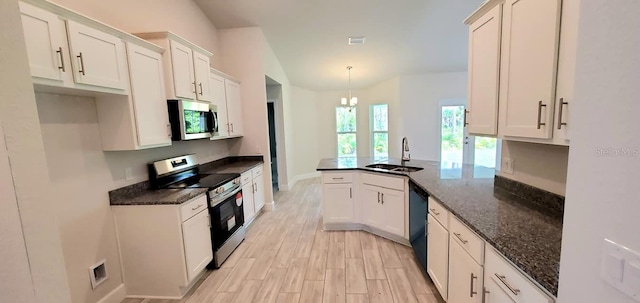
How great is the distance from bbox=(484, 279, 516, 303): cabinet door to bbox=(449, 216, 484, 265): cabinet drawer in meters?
0.11

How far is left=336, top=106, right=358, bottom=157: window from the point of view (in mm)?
7297

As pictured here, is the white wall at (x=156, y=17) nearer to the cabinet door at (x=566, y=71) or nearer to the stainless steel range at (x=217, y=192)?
the stainless steel range at (x=217, y=192)

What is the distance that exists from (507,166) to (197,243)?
2.77 meters

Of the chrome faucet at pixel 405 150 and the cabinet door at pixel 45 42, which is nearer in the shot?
the cabinet door at pixel 45 42

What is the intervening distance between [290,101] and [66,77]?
194 inches

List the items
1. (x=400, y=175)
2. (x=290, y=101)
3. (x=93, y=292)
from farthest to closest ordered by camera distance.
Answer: (x=290, y=101), (x=400, y=175), (x=93, y=292)

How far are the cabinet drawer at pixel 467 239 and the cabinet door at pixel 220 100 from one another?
119 inches

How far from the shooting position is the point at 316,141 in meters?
7.18

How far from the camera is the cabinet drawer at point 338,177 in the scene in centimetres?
329

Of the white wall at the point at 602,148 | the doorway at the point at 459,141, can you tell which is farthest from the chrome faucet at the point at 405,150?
the doorway at the point at 459,141

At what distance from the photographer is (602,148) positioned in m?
0.58

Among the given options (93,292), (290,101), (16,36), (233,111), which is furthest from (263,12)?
(93,292)

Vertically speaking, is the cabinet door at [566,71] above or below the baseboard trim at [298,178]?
above

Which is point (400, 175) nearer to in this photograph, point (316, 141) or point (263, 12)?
point (263, 12)
